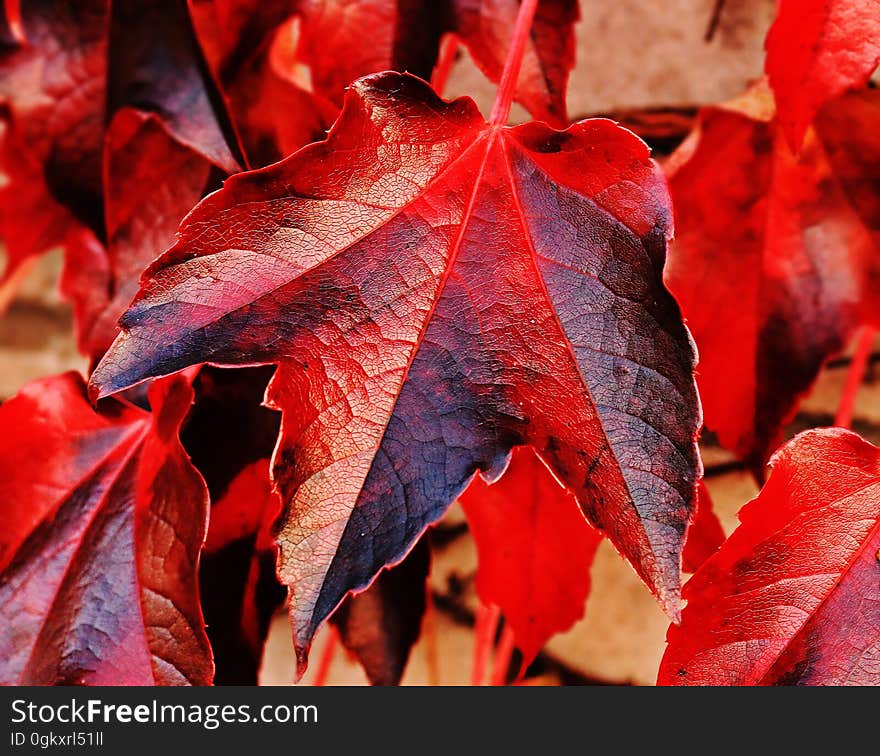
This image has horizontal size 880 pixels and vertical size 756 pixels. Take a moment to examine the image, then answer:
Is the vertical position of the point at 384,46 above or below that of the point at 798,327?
above

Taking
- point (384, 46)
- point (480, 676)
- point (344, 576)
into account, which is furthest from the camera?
point (480, 676)

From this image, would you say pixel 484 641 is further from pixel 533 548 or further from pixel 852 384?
pixel 852 384

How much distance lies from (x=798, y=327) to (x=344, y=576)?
13.6 inches

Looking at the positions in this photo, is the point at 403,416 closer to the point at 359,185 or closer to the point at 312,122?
the point at 359,185

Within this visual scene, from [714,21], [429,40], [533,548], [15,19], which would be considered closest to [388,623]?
[533,548]

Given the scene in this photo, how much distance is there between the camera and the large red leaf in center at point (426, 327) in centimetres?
33

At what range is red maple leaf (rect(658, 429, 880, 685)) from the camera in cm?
36

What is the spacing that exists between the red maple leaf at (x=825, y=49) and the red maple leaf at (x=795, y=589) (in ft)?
0.51

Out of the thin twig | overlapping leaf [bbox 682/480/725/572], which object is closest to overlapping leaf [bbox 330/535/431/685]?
overlapping leaf [bbox 682/480/725/572]

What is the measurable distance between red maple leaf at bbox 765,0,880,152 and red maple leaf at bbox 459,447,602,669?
0.25 m

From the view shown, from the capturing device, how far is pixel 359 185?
0.37 metres

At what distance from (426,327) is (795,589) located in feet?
0.67

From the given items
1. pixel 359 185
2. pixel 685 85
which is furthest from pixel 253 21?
pixel 685 85

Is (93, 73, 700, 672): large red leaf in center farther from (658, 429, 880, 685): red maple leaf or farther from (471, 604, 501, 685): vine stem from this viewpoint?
(471, 604, 501, 685): vine stem
